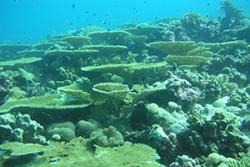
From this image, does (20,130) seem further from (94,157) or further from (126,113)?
(126,113)

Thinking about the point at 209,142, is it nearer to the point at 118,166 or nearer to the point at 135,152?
the point at 135,152

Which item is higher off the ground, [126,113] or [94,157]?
[126,113]

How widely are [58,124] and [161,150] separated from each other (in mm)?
2267

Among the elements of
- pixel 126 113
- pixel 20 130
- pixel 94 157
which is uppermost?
pixel 20 130

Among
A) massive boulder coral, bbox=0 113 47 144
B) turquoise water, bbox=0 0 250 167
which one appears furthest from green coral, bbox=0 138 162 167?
massive boulder coral, bbox=0 113 47 144

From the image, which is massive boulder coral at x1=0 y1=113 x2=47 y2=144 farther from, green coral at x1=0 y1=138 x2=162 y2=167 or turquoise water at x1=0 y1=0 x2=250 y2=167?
green coral at x1=0 y1=138 x2=162 y2=167

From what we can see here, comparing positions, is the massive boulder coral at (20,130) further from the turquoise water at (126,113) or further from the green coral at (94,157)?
the green coral at (94,157)

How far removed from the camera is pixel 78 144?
677 cm

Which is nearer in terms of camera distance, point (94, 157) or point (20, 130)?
point (94, 157)

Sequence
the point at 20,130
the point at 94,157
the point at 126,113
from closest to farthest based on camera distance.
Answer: the point at 94,157 → the point at 20,130 → the point at 126,113

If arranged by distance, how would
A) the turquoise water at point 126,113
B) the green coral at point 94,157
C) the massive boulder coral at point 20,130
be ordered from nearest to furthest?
the green coral at point 94,157, the turquoise water at point 126,113, the massive boulder coral at point 20,130

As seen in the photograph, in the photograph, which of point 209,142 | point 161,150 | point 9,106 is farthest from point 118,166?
point 9,106

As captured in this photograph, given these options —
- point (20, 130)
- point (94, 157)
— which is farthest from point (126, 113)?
point (20, 130)

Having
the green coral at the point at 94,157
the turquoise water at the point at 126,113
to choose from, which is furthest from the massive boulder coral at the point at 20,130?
the green coral at the point at 94,157
